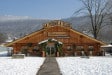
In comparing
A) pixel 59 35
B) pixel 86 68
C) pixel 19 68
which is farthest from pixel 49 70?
pixel 59 35

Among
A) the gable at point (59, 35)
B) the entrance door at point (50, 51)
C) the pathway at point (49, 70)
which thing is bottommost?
the pathway at point (49, 70)

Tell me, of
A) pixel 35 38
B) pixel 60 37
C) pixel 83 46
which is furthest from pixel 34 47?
pixel 83 46

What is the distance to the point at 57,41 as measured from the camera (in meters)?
47.7

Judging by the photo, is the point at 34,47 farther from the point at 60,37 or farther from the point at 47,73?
the point at 47,73

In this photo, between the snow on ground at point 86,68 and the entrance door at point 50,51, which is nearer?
the snow on ground at point 86,68

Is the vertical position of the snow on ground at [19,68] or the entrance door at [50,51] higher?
the entrance door at [50,51]

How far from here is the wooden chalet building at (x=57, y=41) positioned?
47.9 meters

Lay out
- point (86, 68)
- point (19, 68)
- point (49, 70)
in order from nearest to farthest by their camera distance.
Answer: point (49, 70), point (86, 68), point (19, 68)

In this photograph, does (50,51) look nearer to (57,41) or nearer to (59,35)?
(57,41)

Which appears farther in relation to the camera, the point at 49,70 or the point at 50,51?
the point at 50,51

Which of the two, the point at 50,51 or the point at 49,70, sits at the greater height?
the point at 50,51

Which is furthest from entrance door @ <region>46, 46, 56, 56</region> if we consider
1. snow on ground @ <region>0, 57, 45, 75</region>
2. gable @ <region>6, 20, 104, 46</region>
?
snow on ground @ <region>0, 57, 45, 75</region>

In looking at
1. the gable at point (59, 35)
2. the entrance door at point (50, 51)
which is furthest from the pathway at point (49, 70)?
the gable at point (59, 35)

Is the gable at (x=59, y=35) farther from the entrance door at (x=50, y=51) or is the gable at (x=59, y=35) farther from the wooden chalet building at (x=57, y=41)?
the entrance door at (x=50, y=51)
